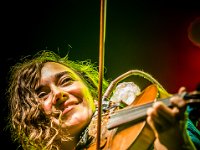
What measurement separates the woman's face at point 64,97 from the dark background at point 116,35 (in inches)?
32.1

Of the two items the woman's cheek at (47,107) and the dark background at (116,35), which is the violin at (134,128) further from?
the dark background at (116,35)

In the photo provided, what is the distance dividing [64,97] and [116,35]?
1336mm

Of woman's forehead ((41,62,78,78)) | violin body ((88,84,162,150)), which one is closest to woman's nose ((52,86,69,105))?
woman's forehead ((41,62,78,78))

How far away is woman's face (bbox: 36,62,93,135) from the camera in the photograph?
212 centimetres

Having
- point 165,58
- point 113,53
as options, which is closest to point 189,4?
point 165,58

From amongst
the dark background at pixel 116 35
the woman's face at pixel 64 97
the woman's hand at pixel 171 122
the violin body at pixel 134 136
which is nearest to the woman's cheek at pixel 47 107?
the woman's face at pixel 64 97

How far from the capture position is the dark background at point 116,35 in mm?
3076

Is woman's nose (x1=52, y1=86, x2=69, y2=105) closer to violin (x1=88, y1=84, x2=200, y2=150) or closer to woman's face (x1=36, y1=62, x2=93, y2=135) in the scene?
woman's face (x1=36, y1=62, x2=93, y2=135)

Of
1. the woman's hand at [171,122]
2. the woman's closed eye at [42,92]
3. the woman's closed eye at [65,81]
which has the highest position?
the woman's closed eye at [65,81]

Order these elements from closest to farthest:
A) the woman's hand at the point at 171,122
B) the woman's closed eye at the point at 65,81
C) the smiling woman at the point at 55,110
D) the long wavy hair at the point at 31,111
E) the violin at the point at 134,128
→ the woman's hand at the point at 171,122
the violin at the point at 134,128
the smiling woman at the point at 55,110
the long wavy hair at the point at 31,111
the woman's closed eye at the point at 65,81

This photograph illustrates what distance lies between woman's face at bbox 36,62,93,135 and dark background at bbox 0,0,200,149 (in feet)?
2.67

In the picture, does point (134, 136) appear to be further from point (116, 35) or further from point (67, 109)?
point (116, 35)

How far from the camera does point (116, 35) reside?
10.9ft

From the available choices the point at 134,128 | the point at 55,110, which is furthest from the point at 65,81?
the point at 134,128
